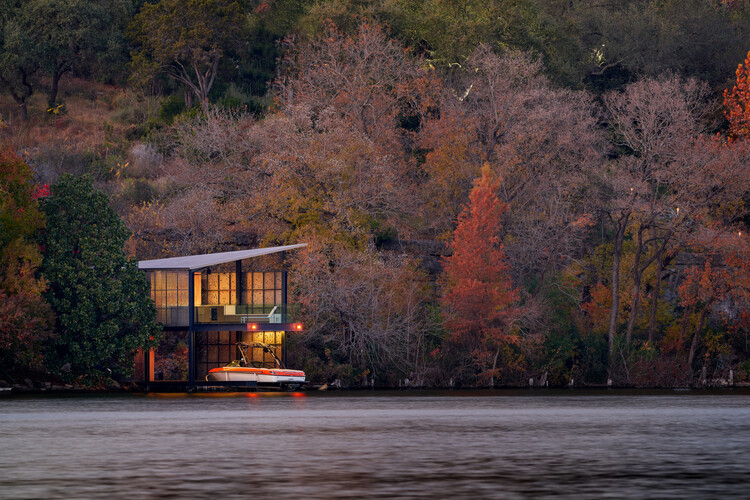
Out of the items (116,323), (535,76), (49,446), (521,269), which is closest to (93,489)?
(49,446)

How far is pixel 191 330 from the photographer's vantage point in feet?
204

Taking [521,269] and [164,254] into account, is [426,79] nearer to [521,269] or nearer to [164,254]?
[521,269]

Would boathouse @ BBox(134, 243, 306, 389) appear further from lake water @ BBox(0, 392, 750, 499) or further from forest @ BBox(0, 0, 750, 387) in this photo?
lake water @ BBox(0, 392, 750, 499)

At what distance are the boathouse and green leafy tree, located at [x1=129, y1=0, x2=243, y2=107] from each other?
97.1 feet

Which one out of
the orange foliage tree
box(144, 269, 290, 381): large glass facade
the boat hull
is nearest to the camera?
box(144, 269, 290, 381): large glass facade

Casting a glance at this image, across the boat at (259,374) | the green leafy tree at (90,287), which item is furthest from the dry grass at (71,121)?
the boat at (259,374)

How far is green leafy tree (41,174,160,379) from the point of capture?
58.3m

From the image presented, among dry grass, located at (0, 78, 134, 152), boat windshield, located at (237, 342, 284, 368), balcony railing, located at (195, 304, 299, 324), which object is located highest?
dry grass, located at (0, 78, 134, 152)

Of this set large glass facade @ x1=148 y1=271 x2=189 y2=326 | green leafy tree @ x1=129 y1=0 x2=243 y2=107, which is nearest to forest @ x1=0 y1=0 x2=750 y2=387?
large glass facade @ x1=148 y1=271 x2=189 y2=326

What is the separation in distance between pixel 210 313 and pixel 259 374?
A: 415 centimetres

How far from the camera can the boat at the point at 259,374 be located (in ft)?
206

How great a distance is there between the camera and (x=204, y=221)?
6912 centimetres

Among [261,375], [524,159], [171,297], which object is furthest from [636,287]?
[171,297]

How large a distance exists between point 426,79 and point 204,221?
61.1ft
